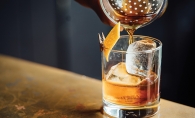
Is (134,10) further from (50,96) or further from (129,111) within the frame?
(50,96)

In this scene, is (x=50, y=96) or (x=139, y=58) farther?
(x=50, y=96)

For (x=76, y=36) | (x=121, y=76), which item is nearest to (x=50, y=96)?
(x=121, y=76)

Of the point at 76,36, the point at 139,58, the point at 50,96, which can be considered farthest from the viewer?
the point at 76,36

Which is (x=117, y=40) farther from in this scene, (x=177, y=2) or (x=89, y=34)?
(x=89, y=34)

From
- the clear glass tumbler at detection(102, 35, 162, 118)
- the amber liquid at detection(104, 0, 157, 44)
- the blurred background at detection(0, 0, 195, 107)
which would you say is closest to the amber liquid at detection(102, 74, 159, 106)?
the clear glass tumbler at detection(102, 35, 162, 118)

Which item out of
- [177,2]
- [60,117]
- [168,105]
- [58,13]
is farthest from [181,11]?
[60,117]

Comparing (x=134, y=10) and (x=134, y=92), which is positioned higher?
(x=134, y=10)

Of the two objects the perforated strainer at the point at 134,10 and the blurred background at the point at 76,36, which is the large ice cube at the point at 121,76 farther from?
the blurred background at the point at 76,36

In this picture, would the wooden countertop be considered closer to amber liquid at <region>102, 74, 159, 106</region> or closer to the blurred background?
amber liquid at <region>102, 74, 159, 106</region>

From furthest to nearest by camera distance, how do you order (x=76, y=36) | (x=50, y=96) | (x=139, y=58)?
(x=76, y=36) < (x=50, y=96) < (x=139, y=58)
